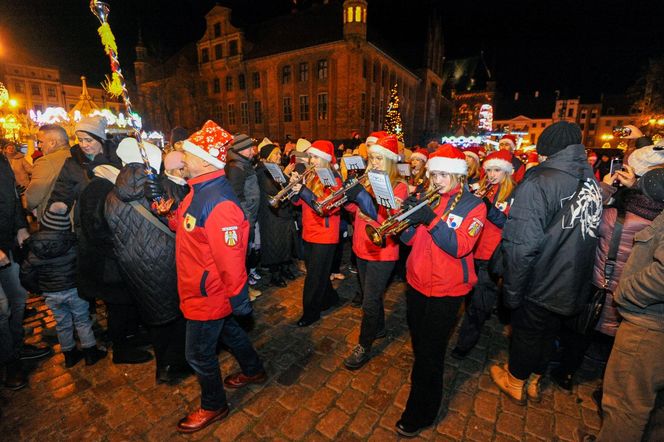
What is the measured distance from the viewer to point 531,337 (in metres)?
3.13

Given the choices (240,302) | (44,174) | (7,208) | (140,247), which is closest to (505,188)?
(240,302)

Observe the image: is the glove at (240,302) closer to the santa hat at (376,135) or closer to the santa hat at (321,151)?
the santa hat at (321,151)

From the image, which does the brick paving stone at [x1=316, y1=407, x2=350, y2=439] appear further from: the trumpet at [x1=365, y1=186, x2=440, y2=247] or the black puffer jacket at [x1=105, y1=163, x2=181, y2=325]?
the black puffer jacket at [x1=105, y1=163, x2=181, y2=325]

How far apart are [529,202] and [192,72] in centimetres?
4736

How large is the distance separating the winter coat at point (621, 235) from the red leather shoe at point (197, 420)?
12.7 ft

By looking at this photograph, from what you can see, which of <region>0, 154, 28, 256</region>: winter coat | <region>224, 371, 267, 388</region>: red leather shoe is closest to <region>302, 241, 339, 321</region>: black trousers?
<region>224, 371, 267, 388</region>: red leather shoe

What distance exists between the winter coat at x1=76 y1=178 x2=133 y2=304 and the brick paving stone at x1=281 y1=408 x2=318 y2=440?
7.49 feet

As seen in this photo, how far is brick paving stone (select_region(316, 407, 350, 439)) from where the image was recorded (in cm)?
297

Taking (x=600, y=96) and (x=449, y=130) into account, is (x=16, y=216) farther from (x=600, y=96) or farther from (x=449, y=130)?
(x=600, y=96)

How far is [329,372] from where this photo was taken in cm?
378

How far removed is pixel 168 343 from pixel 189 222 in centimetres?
189

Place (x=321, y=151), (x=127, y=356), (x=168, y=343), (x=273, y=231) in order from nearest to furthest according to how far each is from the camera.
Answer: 1. (x=168, y=343)
2. (x=127, y=356)
3. (x=321, y=151)
4. (x=273, y=231)

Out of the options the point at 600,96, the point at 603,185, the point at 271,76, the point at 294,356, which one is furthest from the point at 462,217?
the point at 600,96

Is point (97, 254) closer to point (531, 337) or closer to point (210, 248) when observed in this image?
point (210, 248)
